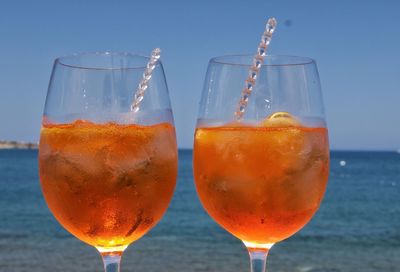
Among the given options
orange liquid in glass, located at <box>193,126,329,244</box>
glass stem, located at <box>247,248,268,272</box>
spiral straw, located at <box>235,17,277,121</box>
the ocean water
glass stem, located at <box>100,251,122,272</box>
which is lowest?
the ocean water

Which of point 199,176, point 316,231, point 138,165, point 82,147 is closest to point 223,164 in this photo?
point 199,176

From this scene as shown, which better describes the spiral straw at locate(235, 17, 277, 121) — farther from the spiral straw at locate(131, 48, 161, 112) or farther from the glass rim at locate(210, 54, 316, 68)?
the spiral straw at locate(131, 48, 161, 112)

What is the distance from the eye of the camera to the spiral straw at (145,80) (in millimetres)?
1831

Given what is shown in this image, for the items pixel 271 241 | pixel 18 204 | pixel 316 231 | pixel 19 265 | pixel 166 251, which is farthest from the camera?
pixel 18 204

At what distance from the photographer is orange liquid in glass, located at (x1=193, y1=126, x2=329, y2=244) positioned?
6.09 ft

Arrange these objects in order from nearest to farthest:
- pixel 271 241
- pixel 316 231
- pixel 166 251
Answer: pixel 271 241 < pixel 166 251 < pixel 316 231

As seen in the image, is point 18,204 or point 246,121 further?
point 18,204

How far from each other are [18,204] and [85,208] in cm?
2984

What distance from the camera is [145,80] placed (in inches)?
73.1

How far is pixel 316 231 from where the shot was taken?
21.5 meters

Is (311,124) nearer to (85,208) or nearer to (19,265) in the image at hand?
(85,208)

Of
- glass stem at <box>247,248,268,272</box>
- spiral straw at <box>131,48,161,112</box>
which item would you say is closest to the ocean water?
glass stem at <box>247,248,268,272</box>

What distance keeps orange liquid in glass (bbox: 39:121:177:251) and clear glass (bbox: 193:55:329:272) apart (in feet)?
0.48

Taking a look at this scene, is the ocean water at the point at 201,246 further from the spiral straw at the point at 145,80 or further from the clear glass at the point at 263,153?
the spiral straw at the point at 145,80
